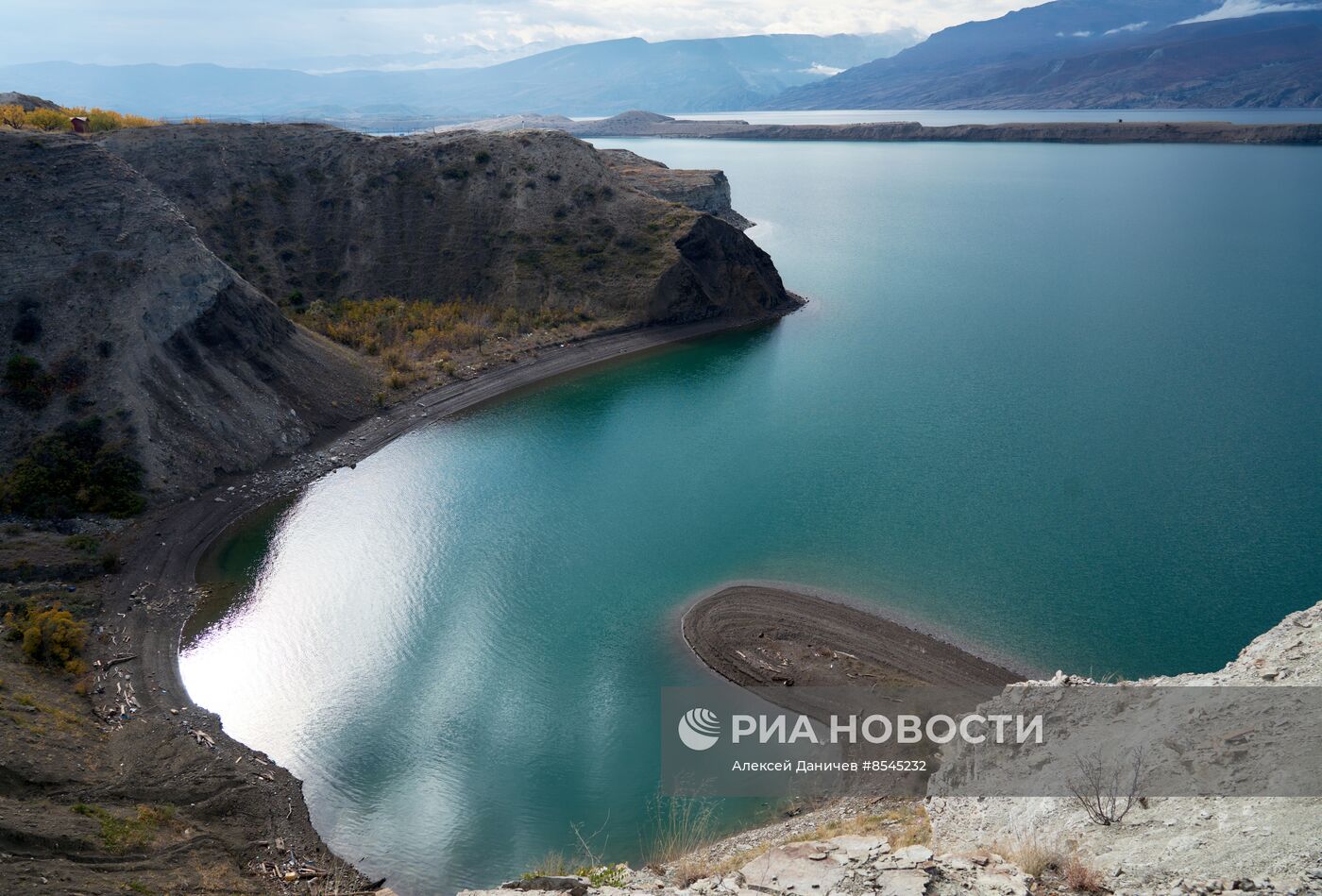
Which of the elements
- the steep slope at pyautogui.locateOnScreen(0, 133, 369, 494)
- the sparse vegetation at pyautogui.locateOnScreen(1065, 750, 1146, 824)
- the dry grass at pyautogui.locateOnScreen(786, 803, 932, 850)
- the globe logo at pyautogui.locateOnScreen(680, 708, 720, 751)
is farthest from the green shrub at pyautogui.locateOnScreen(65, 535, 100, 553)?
the sparse vegetation at pyautogui.locateOnScreen(1065, 750, 1146, 824)

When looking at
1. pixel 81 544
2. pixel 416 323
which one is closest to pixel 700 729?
pixel 81 544

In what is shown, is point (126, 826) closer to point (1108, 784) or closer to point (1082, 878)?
point (1082, 878)

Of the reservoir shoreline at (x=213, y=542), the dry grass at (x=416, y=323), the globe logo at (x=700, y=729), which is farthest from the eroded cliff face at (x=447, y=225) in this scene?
the globe logo at (x=700, y=729)

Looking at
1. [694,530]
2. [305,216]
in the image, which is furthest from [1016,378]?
[305,216]

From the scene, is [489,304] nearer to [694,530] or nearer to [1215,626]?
[694,530]

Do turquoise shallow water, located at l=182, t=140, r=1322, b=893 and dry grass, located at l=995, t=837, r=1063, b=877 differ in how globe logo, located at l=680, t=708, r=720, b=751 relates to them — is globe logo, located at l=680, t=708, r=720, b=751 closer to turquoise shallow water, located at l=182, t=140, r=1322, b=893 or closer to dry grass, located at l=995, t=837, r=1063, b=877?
turquoise shallow water, located at l=182, t=140, r=1322, b=893
